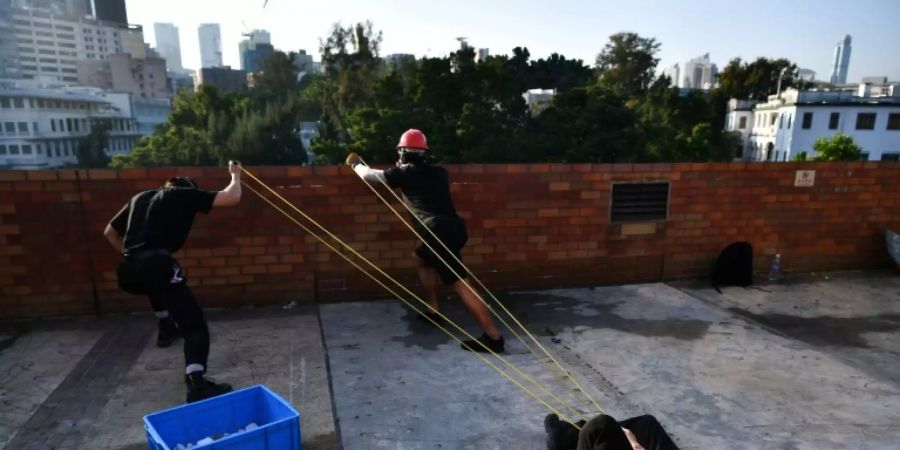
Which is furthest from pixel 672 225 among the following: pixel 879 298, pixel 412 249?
pixel 412 249

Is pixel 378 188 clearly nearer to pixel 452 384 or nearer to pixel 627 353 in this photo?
pixel 452 384

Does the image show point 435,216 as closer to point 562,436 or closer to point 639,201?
point 562,436

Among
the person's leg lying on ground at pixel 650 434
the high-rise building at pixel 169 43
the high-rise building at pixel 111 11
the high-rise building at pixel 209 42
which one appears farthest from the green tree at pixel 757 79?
the high-rise building at pixel 169 43

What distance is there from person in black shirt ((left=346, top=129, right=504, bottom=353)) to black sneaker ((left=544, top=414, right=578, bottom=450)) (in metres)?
1.15

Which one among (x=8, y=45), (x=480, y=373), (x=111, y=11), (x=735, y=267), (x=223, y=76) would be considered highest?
(x=111, y=11)

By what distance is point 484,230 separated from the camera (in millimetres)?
4977

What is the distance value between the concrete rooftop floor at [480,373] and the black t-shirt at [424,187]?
947 millimetres

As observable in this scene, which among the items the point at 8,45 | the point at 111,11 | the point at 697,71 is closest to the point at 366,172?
the point at 8,45

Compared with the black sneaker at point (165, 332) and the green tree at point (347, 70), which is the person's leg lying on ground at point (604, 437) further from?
the green tree at point (347, 70)

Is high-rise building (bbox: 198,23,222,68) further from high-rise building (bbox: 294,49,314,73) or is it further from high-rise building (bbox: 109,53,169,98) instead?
high-rise building (bbox: 294,49,314,73)

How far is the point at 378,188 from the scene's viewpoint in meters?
4.62

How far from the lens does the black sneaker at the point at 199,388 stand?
298cm

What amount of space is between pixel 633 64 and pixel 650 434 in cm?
5986

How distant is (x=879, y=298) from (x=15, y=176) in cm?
761
